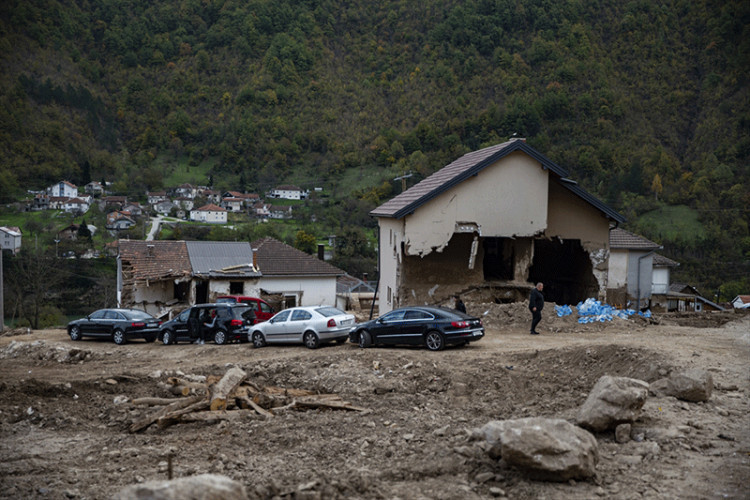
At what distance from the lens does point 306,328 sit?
64.7 ft

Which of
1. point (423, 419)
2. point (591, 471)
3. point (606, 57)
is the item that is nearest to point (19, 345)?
point (423, 419)

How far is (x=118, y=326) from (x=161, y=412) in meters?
13.7

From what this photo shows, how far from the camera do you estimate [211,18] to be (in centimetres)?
18038

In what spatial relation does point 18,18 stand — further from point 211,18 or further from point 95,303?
point 95,303

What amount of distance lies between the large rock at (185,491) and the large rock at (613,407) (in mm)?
5615

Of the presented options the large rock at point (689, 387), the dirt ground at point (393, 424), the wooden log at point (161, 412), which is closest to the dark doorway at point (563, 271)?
the dirt ground at point (393, 424)

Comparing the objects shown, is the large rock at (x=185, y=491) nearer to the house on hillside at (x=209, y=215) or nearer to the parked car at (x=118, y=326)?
the parked car at (x=118, y=326)

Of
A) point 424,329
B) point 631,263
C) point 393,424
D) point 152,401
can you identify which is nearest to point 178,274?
point 424,329

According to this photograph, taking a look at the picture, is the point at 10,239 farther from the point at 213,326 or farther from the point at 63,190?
the point at 213,326

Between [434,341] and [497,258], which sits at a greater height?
[497,258]

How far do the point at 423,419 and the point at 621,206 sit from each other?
82553 millimetres

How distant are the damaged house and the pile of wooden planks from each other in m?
12.1

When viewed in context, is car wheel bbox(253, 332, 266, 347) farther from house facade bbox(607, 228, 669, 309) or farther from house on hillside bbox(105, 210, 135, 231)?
house on hillside bbox(105, 210, 135, 231)

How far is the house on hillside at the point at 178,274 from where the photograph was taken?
36.0 metres
